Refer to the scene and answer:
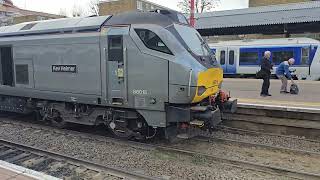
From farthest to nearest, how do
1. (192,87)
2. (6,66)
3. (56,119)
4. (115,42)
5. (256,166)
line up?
(6,66) → (56,119) → (115,42) → (192,87) → (256,166)

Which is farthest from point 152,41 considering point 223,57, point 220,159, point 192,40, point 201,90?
point 223,57

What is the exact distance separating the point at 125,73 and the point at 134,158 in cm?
204

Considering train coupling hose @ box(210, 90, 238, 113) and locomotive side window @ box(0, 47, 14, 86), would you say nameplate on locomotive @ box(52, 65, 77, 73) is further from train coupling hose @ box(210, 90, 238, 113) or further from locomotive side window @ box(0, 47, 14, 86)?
train coupling hose @ box(210, 90, 238, 113)

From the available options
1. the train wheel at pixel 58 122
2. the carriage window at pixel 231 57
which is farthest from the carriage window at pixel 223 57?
the train wheel at pixel 58 122

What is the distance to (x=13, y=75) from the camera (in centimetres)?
1105

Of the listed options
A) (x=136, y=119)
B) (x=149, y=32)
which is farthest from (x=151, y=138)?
(x=149, y=32)

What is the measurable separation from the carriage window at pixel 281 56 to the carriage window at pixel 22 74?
1652 cm

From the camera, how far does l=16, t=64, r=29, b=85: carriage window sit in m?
10.5

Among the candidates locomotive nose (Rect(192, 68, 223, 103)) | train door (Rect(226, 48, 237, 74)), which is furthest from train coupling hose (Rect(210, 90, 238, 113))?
train door (Rect(226, 48, 237, 74))

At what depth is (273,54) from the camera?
22.2 metres

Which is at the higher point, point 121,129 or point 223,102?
point 223,102

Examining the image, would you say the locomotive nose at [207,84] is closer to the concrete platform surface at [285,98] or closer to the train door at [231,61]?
the concrete platform surface at [285,98]

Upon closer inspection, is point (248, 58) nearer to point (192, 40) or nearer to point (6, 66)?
point (192, 40)

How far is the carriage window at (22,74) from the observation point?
415 inches
